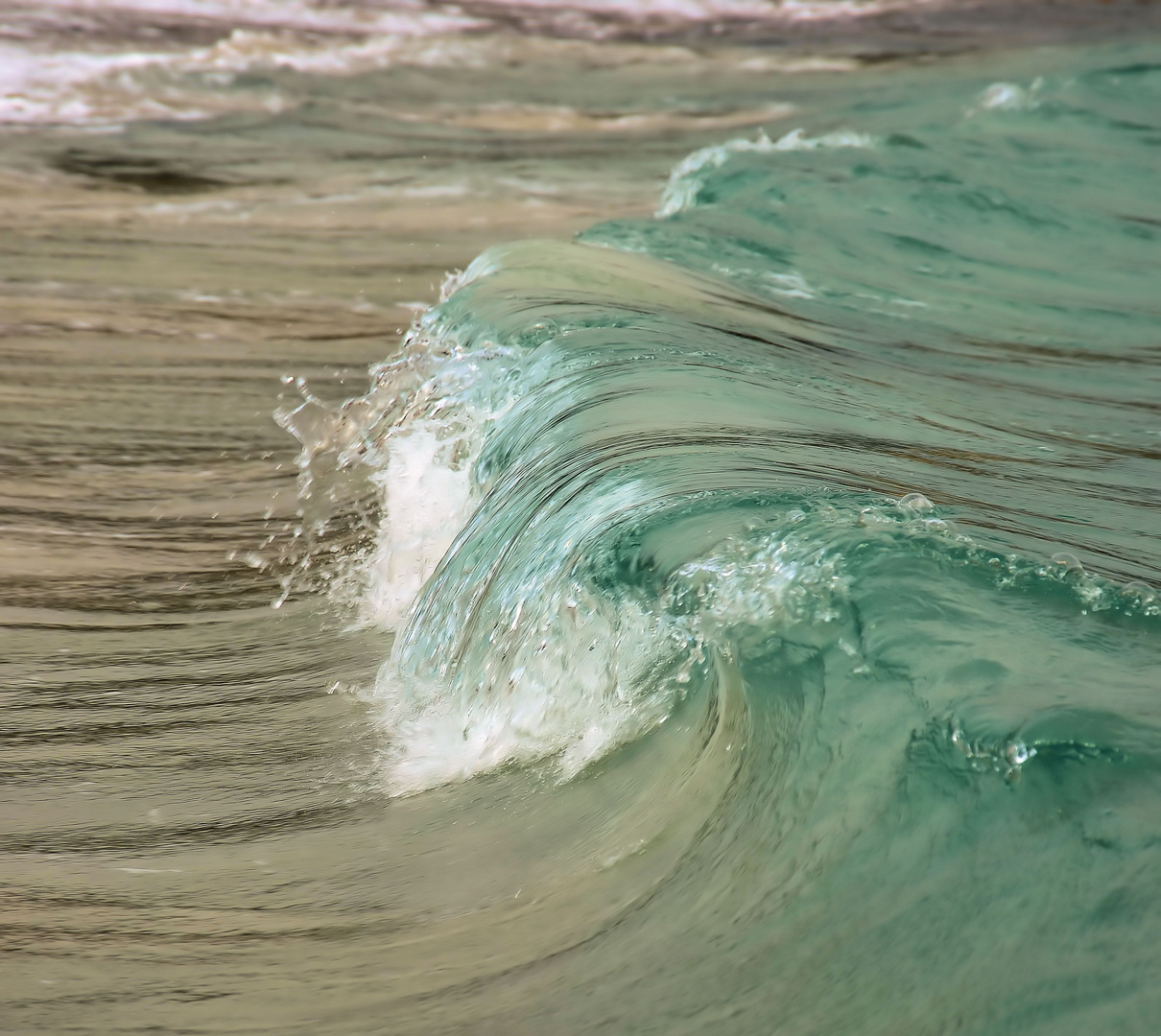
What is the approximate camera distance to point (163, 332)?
10.6 ft

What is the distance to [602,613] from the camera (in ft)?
4.42

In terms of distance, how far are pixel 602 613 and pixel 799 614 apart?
0.72 feet

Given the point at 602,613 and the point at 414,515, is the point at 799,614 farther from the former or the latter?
the point at 414,515

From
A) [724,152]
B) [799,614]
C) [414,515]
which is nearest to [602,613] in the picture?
[799,614]

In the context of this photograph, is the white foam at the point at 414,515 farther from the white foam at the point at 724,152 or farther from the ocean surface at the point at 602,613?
the white foam at the point at 724,152

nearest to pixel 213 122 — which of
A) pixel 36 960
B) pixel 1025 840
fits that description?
pixel 36 960

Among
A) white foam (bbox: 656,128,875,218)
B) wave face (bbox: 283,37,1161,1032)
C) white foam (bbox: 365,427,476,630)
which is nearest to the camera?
wave face (bbox: 283,37,1161,1032)

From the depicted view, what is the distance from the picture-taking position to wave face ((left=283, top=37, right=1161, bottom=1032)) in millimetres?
976

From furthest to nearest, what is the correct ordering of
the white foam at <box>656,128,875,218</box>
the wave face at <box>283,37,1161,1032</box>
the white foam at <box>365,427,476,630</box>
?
1. the white foam at <box>656,128,875,218</box>
2. the white foam at <box>365,427,476,630</box>
3. the wave face at <box>283,37,1161,1032</box>

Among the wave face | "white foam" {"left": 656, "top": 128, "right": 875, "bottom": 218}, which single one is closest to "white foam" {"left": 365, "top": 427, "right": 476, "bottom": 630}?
the wave face

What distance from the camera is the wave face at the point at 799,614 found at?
3.20 ft

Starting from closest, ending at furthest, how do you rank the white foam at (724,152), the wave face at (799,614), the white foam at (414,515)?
the wave face at (799,614), the white foam at (414,515), the white foam at (724,152)

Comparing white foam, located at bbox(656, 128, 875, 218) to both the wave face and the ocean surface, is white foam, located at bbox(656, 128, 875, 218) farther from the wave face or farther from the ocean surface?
the wave face

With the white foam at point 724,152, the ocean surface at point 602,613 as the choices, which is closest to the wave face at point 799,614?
the ocean surface at point 602,613
